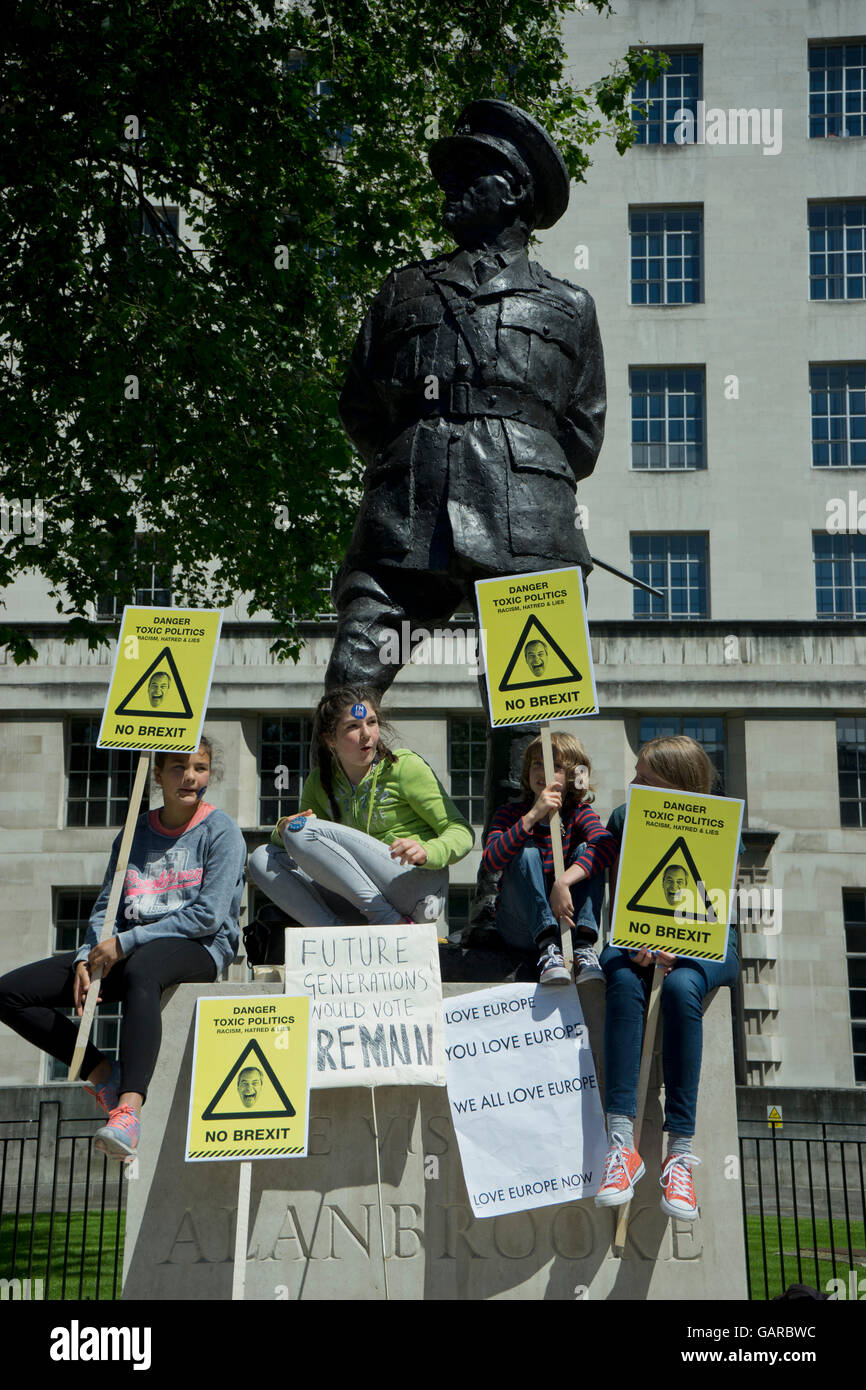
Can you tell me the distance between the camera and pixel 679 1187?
4922 millimetres

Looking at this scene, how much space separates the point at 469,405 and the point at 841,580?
87.4 ft

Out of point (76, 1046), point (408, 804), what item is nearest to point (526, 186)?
point (408, 804)

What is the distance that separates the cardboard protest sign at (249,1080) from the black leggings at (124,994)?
0.64ft

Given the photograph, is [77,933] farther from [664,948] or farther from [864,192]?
[664,948]

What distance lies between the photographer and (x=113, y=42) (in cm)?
1286

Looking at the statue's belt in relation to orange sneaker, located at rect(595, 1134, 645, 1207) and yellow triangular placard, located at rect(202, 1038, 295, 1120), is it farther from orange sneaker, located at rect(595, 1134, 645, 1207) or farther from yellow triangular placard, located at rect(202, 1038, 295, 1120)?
orange sneaker, located at rect(595, 1134, 645, 1207)

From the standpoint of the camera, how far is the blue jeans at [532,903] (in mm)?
5660

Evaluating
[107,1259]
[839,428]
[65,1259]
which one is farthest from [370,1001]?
[839,428]

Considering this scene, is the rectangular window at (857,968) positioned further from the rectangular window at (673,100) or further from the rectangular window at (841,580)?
the rectangular window at (673,100)

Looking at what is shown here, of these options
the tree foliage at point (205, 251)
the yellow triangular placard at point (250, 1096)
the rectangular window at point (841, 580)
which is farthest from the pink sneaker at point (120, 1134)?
the rectangular window at point (841, 580)

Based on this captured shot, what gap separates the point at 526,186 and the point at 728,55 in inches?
1150

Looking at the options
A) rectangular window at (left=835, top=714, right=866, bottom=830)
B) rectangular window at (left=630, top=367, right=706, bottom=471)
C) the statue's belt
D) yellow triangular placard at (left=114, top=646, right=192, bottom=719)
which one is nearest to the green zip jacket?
yellow triangular placard at (left=114, top=646, right=192, bottom=719)

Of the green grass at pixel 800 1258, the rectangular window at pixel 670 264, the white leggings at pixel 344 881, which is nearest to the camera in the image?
the white leggings at pixel 344 881

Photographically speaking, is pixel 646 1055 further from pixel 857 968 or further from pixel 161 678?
pixel 857 968
